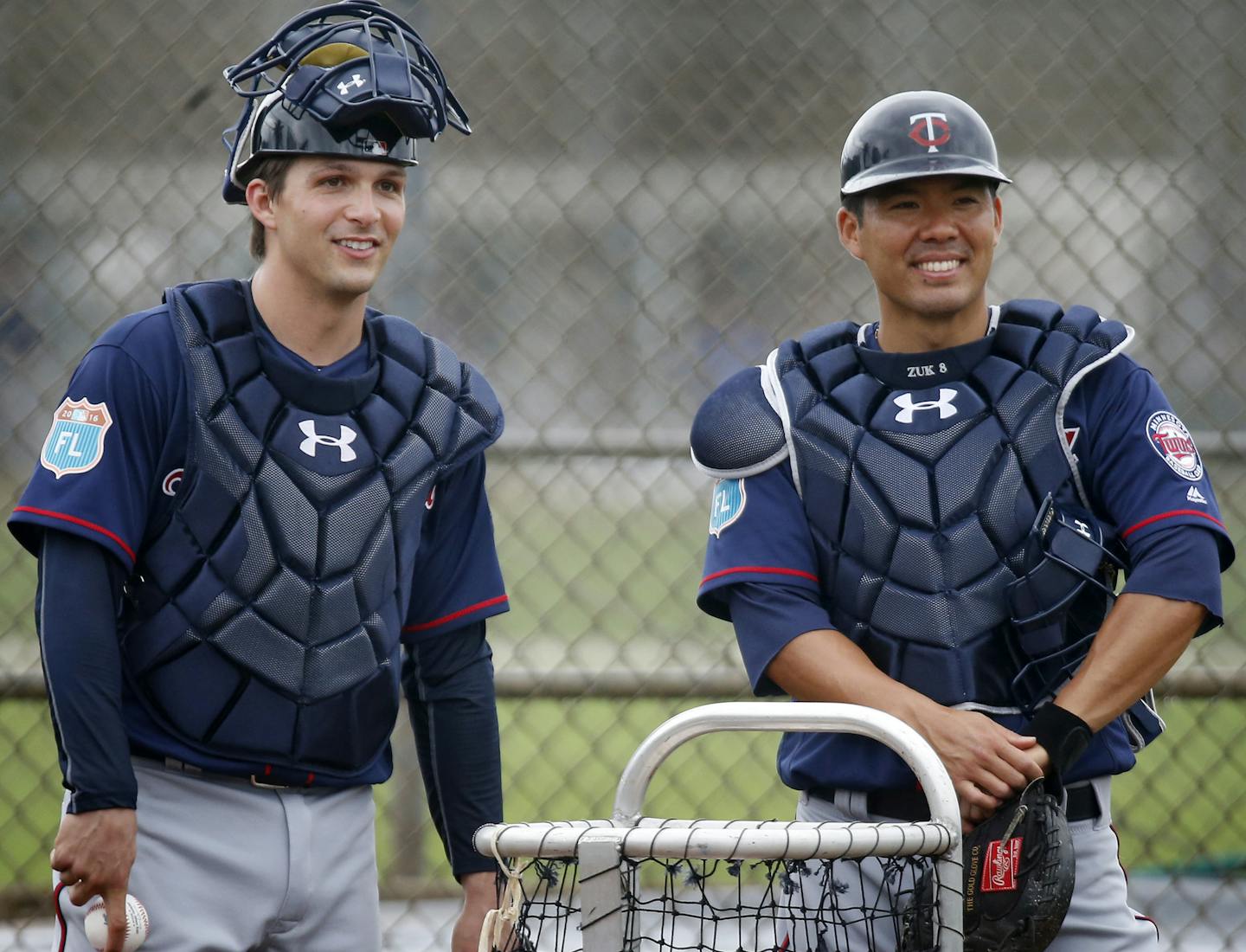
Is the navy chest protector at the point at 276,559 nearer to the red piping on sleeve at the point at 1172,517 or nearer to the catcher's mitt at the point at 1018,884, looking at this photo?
the catcher's mitt at the point at 1018,884

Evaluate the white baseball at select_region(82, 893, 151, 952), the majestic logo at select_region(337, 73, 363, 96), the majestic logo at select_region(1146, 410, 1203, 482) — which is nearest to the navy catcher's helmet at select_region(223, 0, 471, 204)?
the majestic logo at select_region(337, 73, 363, 96)

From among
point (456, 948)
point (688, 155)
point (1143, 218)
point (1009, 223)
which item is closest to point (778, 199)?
point (688, 155)

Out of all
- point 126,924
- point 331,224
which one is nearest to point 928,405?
point 331,224

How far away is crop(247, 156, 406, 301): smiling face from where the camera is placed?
2387 millimetres

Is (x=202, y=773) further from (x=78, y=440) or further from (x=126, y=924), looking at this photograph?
(x=78, y=440)

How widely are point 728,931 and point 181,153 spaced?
7.57ft

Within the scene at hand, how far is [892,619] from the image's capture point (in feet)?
7.93

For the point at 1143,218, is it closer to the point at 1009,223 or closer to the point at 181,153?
the point at 1009,223

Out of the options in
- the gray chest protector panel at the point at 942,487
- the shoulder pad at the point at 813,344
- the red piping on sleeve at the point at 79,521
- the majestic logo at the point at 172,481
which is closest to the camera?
the red piping on sleeve at the point at 79,521

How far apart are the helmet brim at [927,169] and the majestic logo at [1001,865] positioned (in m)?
1.04

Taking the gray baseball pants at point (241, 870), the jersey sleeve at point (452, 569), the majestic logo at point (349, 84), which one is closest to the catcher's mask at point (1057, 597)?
the jersey sleeve at point (452, 569)

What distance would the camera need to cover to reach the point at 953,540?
240 centimetres

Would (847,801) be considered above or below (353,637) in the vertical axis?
below

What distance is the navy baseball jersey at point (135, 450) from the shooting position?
2189 millimetres
